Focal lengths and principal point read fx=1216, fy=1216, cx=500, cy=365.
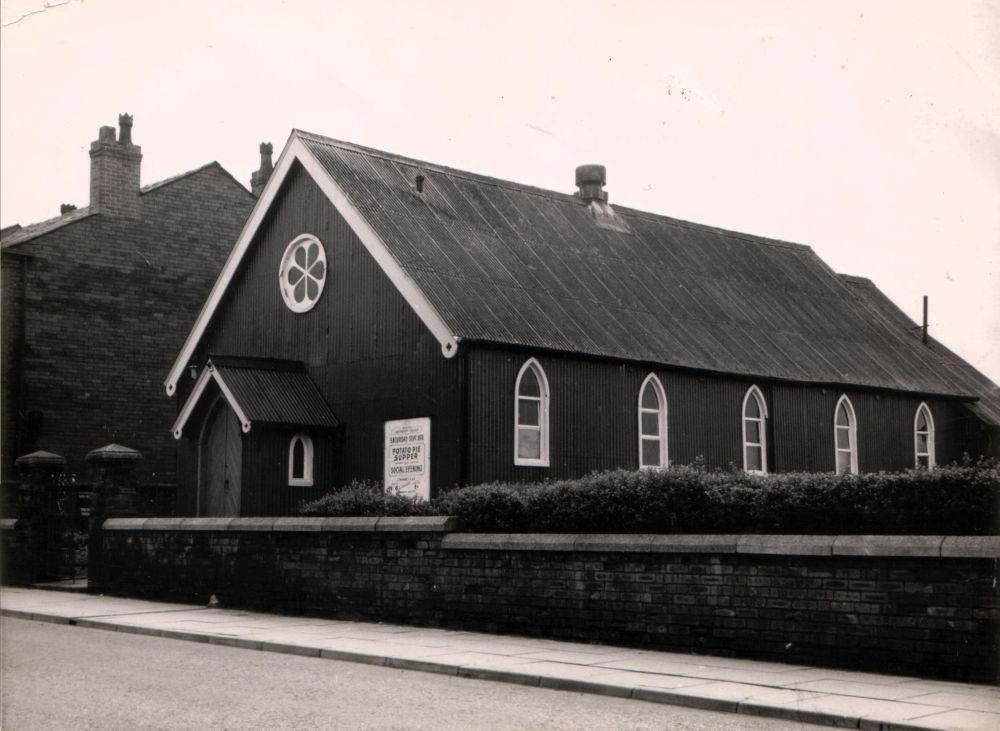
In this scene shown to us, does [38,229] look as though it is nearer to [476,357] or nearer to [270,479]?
[270,479]

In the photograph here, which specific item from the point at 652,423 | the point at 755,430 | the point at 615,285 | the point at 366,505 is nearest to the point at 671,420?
the point at 652,423

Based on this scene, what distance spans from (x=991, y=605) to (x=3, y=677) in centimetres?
956

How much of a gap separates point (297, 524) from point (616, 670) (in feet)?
25.1

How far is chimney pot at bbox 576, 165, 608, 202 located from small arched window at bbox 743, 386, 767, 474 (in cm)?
769

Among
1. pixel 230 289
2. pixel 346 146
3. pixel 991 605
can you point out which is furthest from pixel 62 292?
pixel 991 605

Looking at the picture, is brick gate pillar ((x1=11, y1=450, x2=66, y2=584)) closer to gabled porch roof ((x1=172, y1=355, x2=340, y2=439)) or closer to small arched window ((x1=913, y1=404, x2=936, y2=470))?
gabled porch roof ((x1=172, y1=355, x2=340, y2=439))

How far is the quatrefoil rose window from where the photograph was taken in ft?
86.4

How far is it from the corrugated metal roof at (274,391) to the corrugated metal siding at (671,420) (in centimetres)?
392

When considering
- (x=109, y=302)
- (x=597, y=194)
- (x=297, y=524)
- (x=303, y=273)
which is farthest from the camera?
(x=109, y=302)

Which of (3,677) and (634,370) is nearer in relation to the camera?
(3,677)

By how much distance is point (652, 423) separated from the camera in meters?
26.5

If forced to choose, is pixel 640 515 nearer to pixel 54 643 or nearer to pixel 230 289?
pixel 54 643

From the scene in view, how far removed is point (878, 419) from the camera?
3222 cm

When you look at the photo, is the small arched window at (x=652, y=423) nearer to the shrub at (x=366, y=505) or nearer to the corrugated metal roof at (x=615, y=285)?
the corrugated metal roof at (x=615, y=285)
